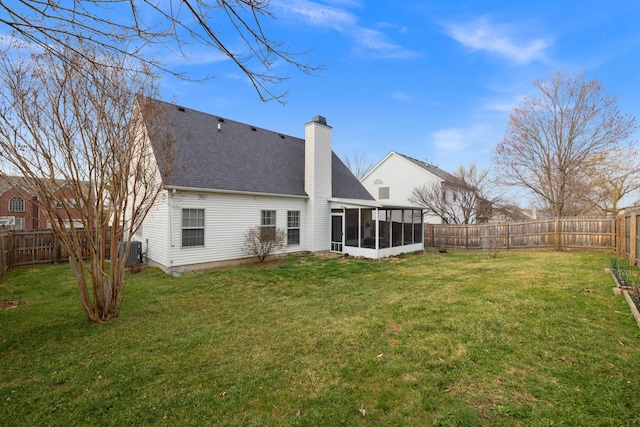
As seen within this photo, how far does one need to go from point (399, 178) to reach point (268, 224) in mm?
14752

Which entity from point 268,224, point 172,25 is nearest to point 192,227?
point 268,224

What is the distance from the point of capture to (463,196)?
17938 mm

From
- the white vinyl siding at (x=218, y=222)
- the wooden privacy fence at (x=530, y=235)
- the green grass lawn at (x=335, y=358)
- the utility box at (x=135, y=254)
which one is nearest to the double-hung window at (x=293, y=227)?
the white vinyl siding at (x=218, y=222)

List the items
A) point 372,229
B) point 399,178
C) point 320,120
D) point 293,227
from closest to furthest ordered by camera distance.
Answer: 1. point 372,229
2. point 293,227
3. point 320,120
4. point 399,178

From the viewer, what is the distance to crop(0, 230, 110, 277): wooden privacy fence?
30.4ft

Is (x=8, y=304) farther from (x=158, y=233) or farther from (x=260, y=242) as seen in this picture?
(x=260, y=242)

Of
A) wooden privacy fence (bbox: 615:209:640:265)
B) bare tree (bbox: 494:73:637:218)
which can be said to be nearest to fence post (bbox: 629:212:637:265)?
wooden privacy fence (bbox: 615:209:640:265)

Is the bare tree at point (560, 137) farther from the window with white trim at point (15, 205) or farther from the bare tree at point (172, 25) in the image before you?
the window with white trim at point (15, 205)

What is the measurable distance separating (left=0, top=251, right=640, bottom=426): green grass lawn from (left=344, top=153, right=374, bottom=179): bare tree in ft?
94.4

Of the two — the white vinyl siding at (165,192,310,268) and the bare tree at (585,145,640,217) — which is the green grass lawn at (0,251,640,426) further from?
the bare tree at (585,145,640,217)

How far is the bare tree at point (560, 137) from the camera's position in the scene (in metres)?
14.2

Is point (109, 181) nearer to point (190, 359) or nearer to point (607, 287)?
point (190, 359)

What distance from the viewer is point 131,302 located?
5777mm

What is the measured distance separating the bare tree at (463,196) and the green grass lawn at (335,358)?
1221cm
